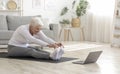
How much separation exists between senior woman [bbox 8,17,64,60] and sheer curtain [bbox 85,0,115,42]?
369 centimetres

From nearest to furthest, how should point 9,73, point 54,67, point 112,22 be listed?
point 9,73 < point 54,67 < point 112,22

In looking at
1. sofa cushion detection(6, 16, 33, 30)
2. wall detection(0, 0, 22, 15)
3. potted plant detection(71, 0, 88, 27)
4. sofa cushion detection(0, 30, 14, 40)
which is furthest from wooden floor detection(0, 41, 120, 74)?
potted plant detection(71, 0, 88, 27)

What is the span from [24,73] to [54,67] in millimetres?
642

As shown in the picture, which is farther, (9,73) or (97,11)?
(97,11)

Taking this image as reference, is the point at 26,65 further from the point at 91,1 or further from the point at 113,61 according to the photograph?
the point at 91,1

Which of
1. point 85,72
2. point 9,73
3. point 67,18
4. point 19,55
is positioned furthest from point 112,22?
point 9,73

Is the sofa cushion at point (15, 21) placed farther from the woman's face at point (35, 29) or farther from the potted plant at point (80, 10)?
the woman's face at point (35, 29)

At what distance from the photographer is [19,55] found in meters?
5.19

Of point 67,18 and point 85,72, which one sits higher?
point 67,18

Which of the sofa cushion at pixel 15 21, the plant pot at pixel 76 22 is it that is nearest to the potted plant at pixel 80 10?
the plant pot at pixel 76 22

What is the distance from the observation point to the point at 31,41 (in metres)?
4.81

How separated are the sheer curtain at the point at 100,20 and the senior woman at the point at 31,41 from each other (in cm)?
369

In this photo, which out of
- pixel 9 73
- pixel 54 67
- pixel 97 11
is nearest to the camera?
pixel 9 73

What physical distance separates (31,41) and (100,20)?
4.21 metres
